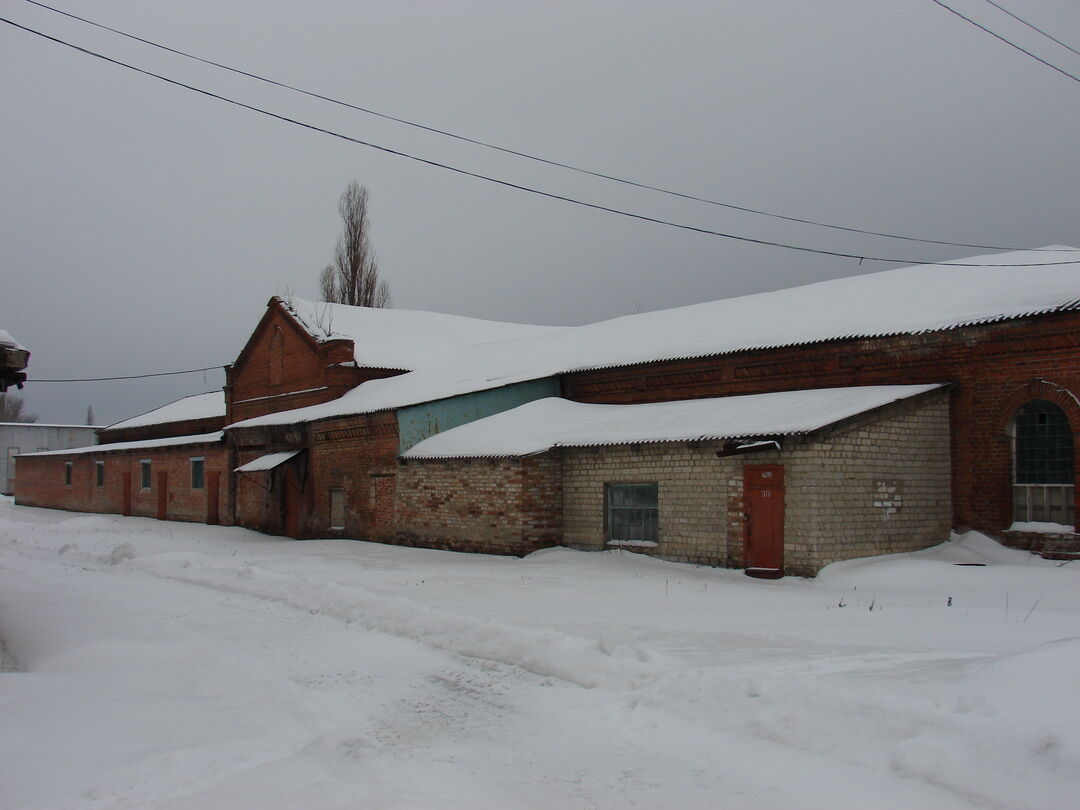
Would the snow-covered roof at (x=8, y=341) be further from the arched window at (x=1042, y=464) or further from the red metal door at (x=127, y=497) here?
the red metal door at (x=127, y=497)

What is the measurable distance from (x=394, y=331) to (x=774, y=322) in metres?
17.1

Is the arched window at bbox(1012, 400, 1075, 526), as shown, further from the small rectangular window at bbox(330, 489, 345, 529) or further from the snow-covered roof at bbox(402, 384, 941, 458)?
the small rectangular window at bbox(330, 489, 345, 529)

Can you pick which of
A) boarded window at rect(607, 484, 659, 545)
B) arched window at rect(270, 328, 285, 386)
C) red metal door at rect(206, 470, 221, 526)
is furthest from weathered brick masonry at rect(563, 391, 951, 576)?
red metal door at rect(206, 470, 221, 526)

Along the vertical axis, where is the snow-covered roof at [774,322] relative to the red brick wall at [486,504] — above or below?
above

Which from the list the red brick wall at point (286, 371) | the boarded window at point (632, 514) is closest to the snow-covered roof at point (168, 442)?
the red brick wall at point (286, 371)

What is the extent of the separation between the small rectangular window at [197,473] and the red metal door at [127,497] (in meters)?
5.91

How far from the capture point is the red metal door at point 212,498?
32.2m

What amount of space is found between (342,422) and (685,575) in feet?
40.0

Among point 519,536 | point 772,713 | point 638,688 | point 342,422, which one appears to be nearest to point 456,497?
point 519,536

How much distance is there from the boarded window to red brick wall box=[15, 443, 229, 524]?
1836cm

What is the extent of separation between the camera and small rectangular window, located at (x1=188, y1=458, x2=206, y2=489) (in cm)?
3325

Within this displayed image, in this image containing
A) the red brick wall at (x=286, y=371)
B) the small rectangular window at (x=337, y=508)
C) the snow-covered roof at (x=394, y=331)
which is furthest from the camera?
the snow-covered roof at (x=394, y=331)

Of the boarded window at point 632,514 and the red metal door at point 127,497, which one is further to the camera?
the red metal door at point 127,497

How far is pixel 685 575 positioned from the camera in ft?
50.1
